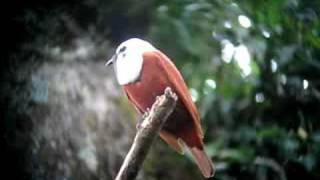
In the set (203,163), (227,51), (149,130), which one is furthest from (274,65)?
(149,130)

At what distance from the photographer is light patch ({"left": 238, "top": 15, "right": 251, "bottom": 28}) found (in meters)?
2.12

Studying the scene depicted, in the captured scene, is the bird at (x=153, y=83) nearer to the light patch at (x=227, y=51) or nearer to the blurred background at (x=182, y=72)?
the blurred background at (x=182, y=72)

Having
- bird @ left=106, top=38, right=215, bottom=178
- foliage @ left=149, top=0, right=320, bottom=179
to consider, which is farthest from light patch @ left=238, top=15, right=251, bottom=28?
bird @ left=106, top=38, right=215, bottom=178

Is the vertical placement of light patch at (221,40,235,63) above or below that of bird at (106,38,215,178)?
below

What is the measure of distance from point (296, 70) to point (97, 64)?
2.13 feet

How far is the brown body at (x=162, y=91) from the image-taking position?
1.26 m

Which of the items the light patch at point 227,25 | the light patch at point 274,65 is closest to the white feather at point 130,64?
the light patch at point 227,25

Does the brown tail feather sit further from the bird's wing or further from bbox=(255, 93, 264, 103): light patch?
bbox=(255, 93, 264, 103): light patch

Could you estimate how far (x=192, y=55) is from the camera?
196cm

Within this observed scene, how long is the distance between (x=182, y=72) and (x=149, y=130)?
869mm

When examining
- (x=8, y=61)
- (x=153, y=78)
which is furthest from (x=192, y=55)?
(x=153, y=78)

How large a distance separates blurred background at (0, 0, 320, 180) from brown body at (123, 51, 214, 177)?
51 centimetres

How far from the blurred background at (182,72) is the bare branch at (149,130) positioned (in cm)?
59

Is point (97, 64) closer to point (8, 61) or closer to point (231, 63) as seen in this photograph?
point (8, 61)
